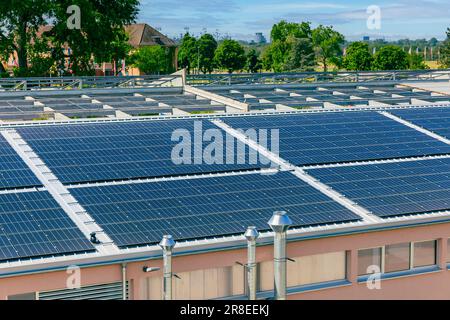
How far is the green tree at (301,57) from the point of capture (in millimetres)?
117625

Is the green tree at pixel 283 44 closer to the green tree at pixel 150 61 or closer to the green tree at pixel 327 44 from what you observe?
the green tree at pixel 327 44

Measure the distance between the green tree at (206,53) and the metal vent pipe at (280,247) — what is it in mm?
119784

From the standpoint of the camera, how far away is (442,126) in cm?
3050

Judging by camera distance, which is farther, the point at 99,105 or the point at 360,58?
the point at 360,58

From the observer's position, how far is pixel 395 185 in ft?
78.0

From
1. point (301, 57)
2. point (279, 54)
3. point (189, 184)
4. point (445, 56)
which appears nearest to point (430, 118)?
point (189, 184)

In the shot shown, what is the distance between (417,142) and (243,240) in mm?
11612

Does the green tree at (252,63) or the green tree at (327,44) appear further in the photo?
the green tree at (252,63)

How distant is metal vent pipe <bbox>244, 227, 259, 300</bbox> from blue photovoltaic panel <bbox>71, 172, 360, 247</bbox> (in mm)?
1632

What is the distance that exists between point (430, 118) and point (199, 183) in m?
13.6

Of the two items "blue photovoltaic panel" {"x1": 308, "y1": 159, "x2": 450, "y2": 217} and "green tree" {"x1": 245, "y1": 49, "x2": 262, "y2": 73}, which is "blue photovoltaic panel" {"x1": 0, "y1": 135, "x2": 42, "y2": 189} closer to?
"blue photovoltaic panel" {"x1": 308, "y1": 159, "x2": 450, "y2": 217}

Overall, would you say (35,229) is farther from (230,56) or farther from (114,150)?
(230,56)

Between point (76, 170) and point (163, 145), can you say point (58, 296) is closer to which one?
point (76, 170)

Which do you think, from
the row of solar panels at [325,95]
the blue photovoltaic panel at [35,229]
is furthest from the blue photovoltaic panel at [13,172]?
the row of solar panels at [325,95]
